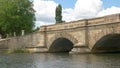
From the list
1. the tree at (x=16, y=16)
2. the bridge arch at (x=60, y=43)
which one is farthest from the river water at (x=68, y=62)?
the tree at (x=16, y=16)

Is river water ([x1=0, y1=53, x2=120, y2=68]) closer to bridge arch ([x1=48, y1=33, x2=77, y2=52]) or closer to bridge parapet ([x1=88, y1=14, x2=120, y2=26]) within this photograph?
bridge parapet ([x1=88, y1=14, x2=120, y2=26])

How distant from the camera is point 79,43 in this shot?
3219 centimetres

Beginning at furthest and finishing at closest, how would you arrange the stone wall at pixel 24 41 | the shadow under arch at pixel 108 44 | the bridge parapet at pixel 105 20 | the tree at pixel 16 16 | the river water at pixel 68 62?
the tree at pixel 16 16 < the stone wall at pixel 24 41 < the shadow under arch at pixel 108 44 < the bridge parapet at pixel 105 20 < the river water at pixel 68 62

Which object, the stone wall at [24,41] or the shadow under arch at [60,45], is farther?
→ the stone wall at [24,41]

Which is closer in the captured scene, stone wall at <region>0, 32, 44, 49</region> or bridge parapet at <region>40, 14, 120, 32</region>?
bridge parapet at <region>40, 14, 120, 32</region>

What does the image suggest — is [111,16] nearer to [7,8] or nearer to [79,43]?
[79,43]

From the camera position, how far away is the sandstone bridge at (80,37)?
1132 inches

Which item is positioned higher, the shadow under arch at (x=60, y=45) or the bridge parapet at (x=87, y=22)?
the bridge parapet at (x=87, y=22)

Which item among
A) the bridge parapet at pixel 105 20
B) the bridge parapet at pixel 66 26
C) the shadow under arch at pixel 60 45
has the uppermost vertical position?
the bridge parapet at pixel 105 20

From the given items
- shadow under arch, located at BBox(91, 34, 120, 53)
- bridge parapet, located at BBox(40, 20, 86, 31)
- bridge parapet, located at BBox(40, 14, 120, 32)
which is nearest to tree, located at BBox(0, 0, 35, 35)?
bridge parapet, located at BBox(40, 20, 86, 31)

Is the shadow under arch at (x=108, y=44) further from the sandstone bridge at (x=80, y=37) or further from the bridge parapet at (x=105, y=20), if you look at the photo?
the bridge parapet at (x=105, y=20)

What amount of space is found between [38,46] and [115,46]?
35.3ft

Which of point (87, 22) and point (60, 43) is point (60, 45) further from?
point (87, 22)

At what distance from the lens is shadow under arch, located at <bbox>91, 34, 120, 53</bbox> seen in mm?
29938
